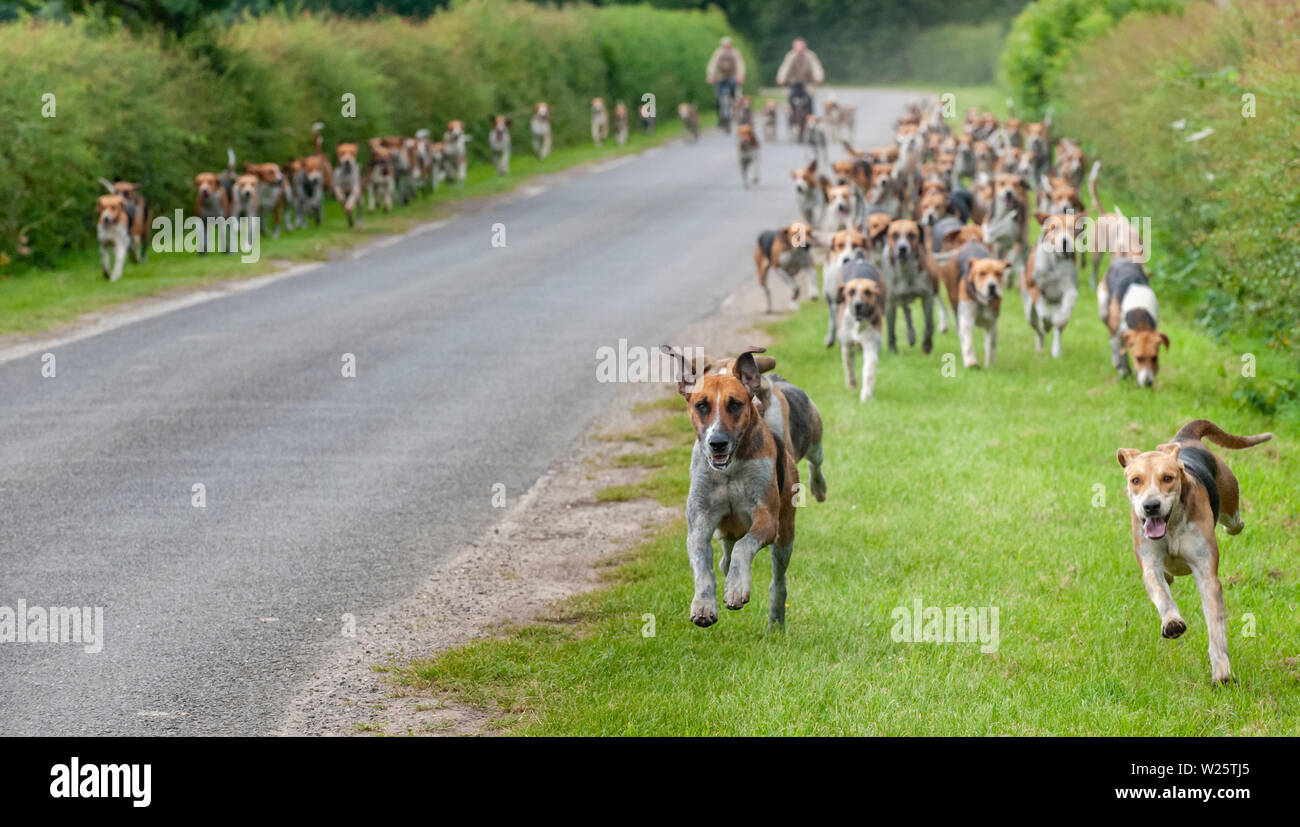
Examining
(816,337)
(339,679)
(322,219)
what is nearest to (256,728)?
(339,679)

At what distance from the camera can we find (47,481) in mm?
10750

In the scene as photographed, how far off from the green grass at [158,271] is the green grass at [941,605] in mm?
9325

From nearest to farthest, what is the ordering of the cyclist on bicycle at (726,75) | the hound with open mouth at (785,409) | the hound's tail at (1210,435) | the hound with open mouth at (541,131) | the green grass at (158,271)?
the hound with open mouth at (785,409) → the hound's tail at (1210,435) → the green grass at (158,271) → the hound with open mouth at (541,131) → the cyclist on bicycle at (726,75)

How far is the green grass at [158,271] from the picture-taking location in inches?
718

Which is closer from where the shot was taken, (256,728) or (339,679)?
(256,728)

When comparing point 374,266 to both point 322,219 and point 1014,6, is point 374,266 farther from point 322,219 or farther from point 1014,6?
point 1014,6

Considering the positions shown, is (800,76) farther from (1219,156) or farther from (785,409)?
(785,409)

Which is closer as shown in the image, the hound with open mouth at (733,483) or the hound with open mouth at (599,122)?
the hound with open mouth at (733,483)

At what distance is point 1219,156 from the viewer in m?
16.9

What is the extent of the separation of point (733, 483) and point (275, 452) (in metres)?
5.57

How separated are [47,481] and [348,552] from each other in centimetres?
274

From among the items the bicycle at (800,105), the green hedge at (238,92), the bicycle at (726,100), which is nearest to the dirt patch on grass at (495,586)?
the green hedge at (238,92)

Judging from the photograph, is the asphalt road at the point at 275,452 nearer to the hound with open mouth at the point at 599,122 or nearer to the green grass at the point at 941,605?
the green grass at the point at 941,605

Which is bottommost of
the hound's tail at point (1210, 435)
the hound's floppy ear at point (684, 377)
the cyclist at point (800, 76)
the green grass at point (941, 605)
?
the green grass at point (941, 605)
